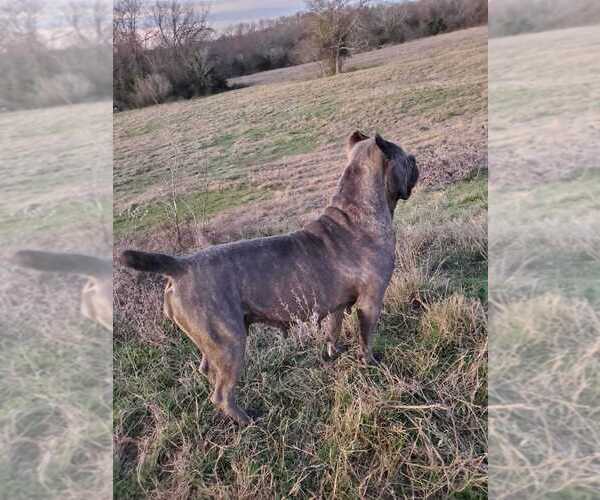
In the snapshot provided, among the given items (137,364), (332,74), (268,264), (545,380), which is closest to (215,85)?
(332,74)

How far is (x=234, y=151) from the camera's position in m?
5.70

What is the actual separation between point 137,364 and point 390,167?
7.31 ft

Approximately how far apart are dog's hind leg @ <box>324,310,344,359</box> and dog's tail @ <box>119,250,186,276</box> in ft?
3.78

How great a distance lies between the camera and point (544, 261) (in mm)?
3312

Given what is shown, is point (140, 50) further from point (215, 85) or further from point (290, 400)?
point (290, 400)

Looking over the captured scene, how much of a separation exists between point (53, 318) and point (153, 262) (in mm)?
461

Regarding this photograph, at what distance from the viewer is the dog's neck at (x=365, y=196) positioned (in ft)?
8.89

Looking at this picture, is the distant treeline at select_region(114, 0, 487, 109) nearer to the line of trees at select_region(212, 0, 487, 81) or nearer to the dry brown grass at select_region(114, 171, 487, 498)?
the line of trees at select_region(212, 0, 487, 81)

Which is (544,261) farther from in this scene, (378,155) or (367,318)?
(378,155)

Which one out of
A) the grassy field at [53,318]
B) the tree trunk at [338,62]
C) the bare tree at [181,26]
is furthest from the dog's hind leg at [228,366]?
the bare tree at [181,26]

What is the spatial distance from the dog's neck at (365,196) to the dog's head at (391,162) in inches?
1.1

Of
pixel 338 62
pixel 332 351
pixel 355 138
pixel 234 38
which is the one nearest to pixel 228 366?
pixel 332 351

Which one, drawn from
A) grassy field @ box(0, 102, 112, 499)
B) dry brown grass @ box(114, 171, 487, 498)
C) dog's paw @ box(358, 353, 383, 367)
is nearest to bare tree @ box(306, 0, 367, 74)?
dry brown grass @ box(114, 171, 487, 498)

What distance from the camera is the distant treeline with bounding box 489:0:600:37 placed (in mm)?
2916
